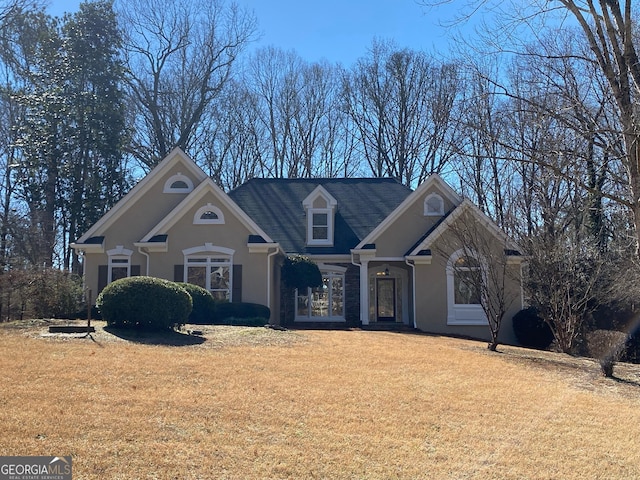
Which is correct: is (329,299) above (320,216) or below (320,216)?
below

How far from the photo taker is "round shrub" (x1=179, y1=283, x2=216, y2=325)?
1795cm

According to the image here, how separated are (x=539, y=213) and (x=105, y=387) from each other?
16.0 meters

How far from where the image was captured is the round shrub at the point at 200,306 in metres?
18.0

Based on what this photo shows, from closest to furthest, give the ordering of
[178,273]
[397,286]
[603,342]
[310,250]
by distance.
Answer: [603,342]
[178,273]
[310,250]
[397,286]

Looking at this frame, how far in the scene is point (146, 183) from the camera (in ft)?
71.8

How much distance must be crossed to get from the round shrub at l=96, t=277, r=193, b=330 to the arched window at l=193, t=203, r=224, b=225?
686 centimetres

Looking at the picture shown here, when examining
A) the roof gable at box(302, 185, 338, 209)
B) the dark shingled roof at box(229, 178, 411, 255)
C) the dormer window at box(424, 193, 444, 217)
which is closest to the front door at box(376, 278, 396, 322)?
the dark shingled roof at box(229, 178, 411, 255)

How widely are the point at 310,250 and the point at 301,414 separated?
15473mm

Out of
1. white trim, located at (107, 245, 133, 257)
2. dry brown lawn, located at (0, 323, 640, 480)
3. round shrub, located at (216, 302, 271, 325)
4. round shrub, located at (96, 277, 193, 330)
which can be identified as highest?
white trim, located at (107, 245, 133, 257)

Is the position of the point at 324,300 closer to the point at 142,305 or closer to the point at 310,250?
the point at 310,250

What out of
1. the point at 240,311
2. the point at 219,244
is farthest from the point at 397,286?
the point at 219,244

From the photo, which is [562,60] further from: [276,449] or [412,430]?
[276,449]

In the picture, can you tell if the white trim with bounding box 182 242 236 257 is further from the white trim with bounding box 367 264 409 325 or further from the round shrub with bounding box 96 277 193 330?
the round shrub with bounding box 96 277 193 330

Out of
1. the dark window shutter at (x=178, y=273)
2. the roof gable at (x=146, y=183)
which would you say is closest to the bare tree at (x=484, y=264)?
the dark window shutter at (x=178, y=273)
